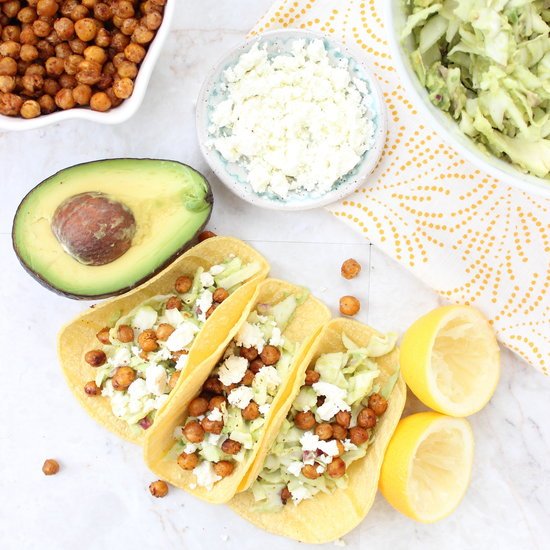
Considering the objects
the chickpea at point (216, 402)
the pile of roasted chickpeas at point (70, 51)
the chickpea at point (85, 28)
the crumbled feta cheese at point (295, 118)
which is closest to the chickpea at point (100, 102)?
the pile of roasted chickpeas at point (70, 51)

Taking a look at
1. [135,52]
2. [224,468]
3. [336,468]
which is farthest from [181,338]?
[135,52]

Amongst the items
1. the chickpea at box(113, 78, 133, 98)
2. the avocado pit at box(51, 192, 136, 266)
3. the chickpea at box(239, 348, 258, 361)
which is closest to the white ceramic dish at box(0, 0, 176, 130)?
the chickpea at box(113, 78, 133, 98)

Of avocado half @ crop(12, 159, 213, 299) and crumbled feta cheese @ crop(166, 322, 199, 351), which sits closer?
avocado half @ crop(12, 159, 213, 299)

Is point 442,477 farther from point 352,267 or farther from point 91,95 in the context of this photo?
point 91,95

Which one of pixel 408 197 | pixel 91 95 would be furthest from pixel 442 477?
pixel 91 95

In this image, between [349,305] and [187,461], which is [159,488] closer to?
[187,461]

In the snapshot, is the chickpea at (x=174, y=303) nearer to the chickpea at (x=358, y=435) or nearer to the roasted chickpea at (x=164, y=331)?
the roasted chickpea at (x=164, y=331)

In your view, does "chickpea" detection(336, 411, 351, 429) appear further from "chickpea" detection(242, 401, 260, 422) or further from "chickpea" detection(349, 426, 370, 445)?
"chickpea" detection(242, 401, 260, 422)
